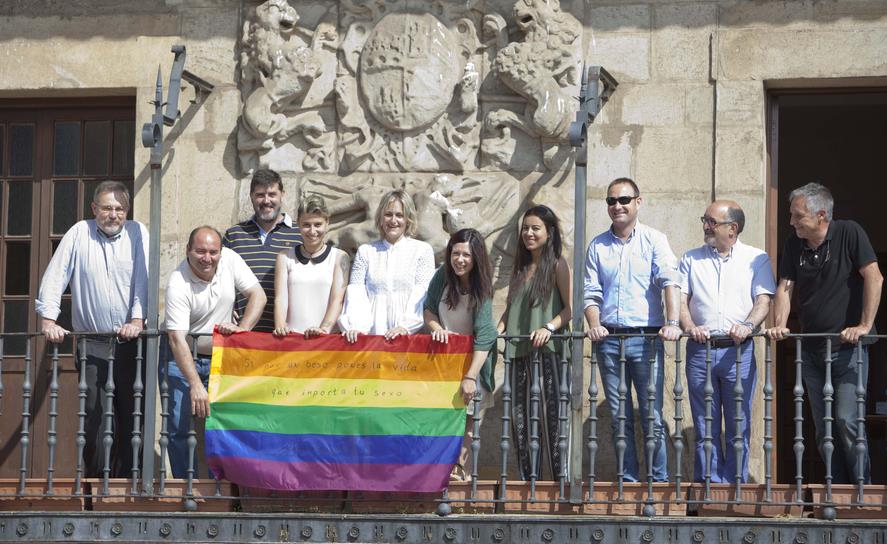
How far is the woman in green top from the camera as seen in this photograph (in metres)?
8.62

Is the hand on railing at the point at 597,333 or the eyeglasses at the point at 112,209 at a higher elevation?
the eyeglasses at the point at 112,209

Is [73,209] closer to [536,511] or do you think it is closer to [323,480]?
[323,480]

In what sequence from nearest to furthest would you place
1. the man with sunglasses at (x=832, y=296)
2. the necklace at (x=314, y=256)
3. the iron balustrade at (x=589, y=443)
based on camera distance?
the iron balustrade at (x=589, y=443) < the man with sunglasses at (x=832, y=296) < the necklace at (x=314, y=256)

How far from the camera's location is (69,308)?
10461 millimetres

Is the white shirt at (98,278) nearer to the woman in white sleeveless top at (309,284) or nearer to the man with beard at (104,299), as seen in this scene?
the man with beard at (104,299)

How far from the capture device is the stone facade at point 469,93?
9.73 meters

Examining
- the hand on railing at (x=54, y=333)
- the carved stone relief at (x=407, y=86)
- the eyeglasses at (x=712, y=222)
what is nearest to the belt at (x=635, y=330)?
the eyeglasses at (x=712, y=222)

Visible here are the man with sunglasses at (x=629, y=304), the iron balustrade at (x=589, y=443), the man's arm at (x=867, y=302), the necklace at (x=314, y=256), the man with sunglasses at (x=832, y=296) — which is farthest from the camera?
the necklace at (x=314, y=256)

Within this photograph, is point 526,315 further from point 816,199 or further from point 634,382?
point 816,199

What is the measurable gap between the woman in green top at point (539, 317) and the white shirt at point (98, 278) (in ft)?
7.01

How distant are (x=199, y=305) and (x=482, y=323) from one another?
5.21 ft

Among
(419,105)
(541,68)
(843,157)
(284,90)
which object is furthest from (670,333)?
→ (843,157)

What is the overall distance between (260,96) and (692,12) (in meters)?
2.71

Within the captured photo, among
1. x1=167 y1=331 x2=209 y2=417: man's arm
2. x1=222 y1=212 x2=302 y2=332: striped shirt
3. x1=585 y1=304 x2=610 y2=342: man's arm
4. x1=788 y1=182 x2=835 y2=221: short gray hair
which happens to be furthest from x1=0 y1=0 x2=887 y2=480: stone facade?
x1=167 y1=331 x2=209 y2=417: man's arm
